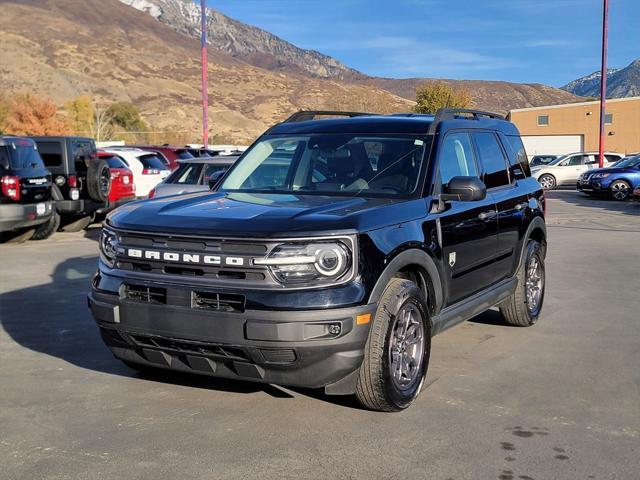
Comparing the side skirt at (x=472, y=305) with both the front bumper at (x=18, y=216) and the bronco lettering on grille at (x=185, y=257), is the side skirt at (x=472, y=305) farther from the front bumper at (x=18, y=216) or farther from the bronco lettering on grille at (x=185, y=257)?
the front bumper at (x=18, y=216)

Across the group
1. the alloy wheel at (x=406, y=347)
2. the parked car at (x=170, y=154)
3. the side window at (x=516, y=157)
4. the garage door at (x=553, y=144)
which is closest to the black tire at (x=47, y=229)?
the parked car at (x=170, y=154)

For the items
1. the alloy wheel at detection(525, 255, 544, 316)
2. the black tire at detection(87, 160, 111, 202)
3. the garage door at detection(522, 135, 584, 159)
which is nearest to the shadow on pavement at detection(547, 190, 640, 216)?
the black tire at detection(87, 160, 111, 202)

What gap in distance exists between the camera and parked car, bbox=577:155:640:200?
2455 cm

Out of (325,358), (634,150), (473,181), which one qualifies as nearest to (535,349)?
(473,181)

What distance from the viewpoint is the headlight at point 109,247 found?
478 cm

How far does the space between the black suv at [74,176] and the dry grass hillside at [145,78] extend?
66.0m

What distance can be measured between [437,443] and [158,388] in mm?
2049

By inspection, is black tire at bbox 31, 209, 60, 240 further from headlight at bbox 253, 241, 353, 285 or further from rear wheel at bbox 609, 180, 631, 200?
rear wheel at bbox 609, 180, 631, 200

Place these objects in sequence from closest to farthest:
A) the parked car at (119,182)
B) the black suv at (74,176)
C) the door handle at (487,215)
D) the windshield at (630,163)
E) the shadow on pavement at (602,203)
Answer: the door handle at (487,215)
the black suv at (74,176)
the parked car at (119,182)
the shadow on pavement at (602,203)
the windshield at (630,163)

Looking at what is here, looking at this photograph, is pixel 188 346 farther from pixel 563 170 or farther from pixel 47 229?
pixel 563 170

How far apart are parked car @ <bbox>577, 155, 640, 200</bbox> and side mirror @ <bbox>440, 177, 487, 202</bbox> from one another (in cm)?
2120

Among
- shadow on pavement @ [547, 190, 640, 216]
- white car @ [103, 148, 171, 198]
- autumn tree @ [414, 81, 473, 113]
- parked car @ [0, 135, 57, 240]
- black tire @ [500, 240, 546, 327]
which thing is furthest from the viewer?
autumn tree @ [414, 81, 473, 113]

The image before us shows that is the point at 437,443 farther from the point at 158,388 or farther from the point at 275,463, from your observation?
the point at 158,388

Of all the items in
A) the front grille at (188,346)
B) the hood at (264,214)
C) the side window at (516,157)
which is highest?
the side window at (516,157)
